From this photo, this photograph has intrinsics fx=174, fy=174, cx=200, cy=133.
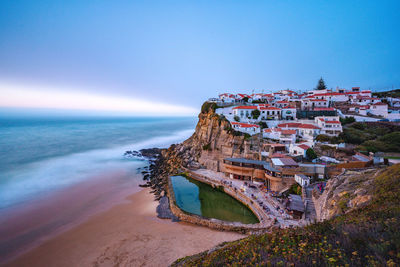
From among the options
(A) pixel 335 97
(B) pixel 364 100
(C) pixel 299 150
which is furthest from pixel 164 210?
(B) pixel 364 100

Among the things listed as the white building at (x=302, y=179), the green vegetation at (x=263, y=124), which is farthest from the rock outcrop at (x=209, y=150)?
the white building at (x=302, y=179)

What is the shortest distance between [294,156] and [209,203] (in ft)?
40.1

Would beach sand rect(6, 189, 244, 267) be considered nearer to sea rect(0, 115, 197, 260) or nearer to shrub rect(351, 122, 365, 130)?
sea rect(0, 115, 197, 260)

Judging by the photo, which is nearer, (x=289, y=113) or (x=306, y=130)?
(x=306, y=130)

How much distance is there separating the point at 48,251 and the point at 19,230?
197 inches

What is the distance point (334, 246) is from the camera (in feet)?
17.1

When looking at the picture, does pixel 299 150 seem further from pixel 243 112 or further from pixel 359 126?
pixel 243 112

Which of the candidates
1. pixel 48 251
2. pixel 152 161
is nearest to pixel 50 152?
pixel 152 161

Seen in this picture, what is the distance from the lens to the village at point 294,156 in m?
16.7

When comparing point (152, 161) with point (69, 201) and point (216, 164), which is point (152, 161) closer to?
point (216, 164)

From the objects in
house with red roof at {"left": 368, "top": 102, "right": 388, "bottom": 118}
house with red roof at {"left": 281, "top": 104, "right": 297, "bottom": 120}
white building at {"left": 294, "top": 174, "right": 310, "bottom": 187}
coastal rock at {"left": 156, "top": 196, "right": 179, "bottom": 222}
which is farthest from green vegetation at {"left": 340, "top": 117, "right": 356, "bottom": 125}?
coastal rock at {"left": 156, "top": 196, "right": 179, "bottom": 222}

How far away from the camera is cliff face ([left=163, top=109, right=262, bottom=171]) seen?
27.8m

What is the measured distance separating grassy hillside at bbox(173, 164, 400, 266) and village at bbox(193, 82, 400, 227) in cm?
718

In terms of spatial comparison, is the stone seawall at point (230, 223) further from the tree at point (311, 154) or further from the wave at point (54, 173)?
the wave at point (54, 173)
